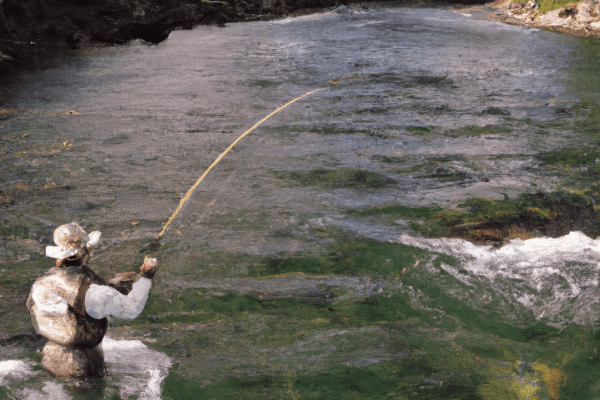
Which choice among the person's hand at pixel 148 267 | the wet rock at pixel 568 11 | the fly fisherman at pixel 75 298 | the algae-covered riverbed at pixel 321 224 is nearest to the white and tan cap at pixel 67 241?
the fly fisherman at pixel 75 298

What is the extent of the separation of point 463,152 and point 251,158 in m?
3.19

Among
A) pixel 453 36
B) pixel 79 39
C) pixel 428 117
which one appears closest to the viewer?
pixel 428 117

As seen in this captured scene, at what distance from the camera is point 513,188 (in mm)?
5848

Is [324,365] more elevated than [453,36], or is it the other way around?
[453,36]

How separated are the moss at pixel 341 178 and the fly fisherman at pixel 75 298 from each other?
369cm

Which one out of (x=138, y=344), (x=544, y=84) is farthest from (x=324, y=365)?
(x=544, y=84)

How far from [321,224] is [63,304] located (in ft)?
10.4

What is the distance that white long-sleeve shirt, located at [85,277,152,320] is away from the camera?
245 centimetres

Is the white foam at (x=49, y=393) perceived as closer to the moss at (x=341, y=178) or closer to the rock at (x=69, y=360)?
the rock at (x=69, y=360)

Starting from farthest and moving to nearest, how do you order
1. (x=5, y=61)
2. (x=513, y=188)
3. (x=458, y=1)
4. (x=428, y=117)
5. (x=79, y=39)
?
1. (x=458, y=1)
2. (x=79, y=39)
3. (x=5, y=61)
4. (x=428, y=117)
5. (x=513, y=188)

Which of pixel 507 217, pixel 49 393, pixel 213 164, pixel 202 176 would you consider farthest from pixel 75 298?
pixel 507 217

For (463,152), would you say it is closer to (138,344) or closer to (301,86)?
(301,86)

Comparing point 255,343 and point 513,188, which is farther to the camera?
point 513,188

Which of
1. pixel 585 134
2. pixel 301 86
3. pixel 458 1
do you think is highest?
pixel 458 1
